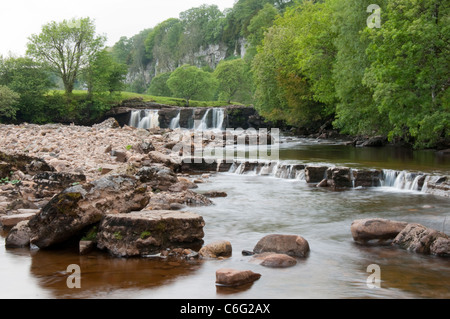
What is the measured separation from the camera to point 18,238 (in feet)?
25.8

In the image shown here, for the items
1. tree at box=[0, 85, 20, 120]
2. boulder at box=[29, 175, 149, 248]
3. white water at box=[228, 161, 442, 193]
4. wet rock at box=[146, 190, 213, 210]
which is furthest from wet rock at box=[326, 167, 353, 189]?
tree at box=[0, 85, 20, 120]

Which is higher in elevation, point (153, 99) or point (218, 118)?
point (153, 99)

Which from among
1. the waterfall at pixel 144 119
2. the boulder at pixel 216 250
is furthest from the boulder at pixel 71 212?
the waterfall at pixel 144 119

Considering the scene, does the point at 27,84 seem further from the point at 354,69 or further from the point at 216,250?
the point at 216,250

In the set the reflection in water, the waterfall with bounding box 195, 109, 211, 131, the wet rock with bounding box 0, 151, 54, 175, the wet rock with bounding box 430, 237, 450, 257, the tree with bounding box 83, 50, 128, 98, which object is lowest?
the reflection in water

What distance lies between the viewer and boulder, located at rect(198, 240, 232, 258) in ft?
23.9

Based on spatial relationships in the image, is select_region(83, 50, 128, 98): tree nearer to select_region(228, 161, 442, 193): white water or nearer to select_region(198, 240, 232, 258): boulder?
select_region(228, 161, 442, 193): white water

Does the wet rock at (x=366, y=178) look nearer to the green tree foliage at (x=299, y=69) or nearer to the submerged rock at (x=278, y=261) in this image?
the submerged rock at (x=278, y=261)

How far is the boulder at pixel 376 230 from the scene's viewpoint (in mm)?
8125

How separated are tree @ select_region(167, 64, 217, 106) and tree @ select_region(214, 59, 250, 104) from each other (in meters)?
3.23

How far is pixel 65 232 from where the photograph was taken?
7609mm

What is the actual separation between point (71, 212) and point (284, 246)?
390 cm

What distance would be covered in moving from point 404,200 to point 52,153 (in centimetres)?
1500

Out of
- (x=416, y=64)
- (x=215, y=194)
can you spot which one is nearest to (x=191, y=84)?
(x=416, y=64)
